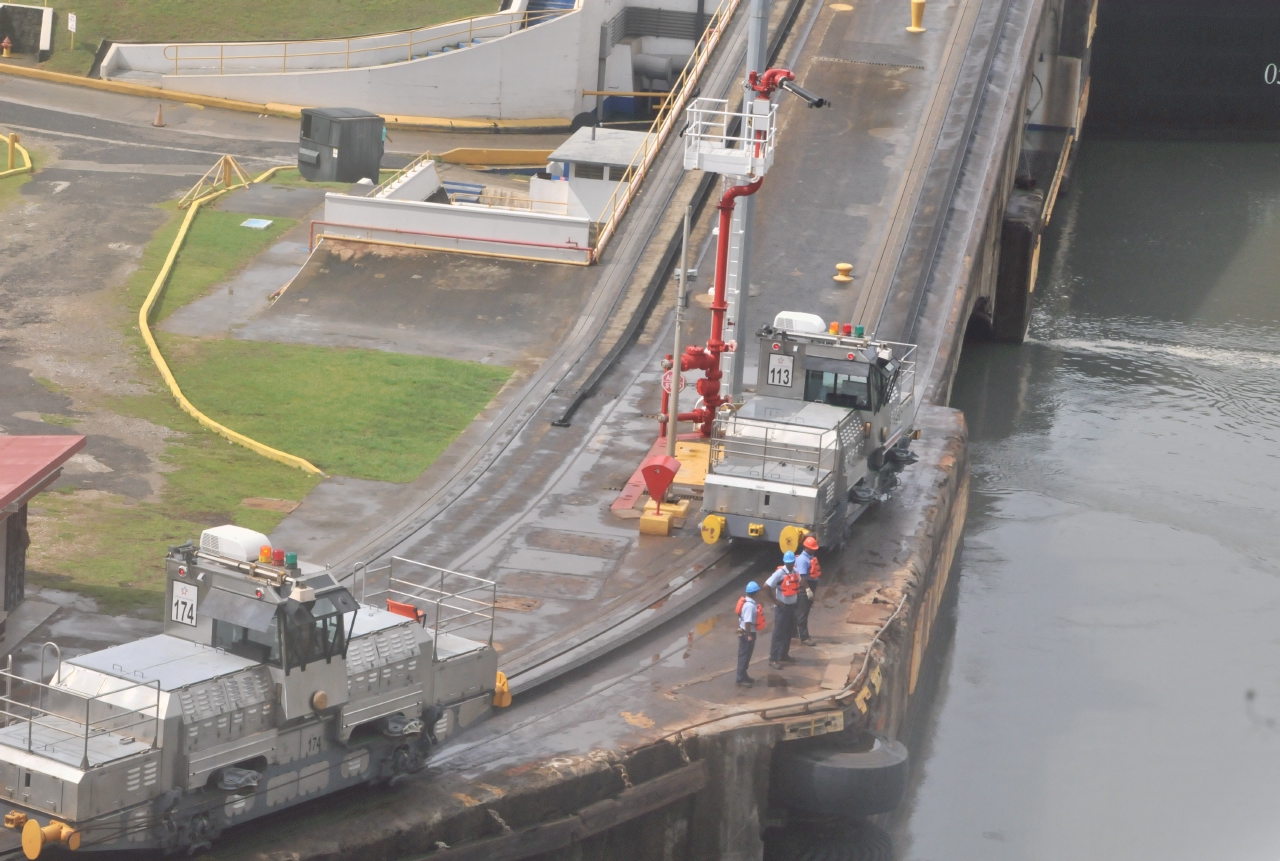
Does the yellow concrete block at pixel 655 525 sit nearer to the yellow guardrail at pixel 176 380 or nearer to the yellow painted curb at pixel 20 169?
the yellow guardrail at pixel 176 380

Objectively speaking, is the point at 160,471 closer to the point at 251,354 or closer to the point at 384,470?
the point at 384,470

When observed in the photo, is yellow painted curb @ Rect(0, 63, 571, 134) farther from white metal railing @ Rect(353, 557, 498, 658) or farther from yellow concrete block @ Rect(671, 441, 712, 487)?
white metal railing @ Rect(353, 557, 498, 658)

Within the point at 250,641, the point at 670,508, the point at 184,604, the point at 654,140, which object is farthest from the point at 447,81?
the point at 250,641

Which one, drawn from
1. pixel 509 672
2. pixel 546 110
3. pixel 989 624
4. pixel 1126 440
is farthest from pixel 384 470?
pixel 546 110

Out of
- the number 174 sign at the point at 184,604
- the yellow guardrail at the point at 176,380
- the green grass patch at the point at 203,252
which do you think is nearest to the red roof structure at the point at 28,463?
the number 174 sign at the point at 184,604

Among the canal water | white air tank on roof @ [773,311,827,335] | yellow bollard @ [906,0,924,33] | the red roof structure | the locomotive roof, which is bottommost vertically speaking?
the canal water

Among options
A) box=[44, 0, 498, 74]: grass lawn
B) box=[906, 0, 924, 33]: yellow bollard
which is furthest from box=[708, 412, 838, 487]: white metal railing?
box=[44, 0, 498, 74]: grass lawn
